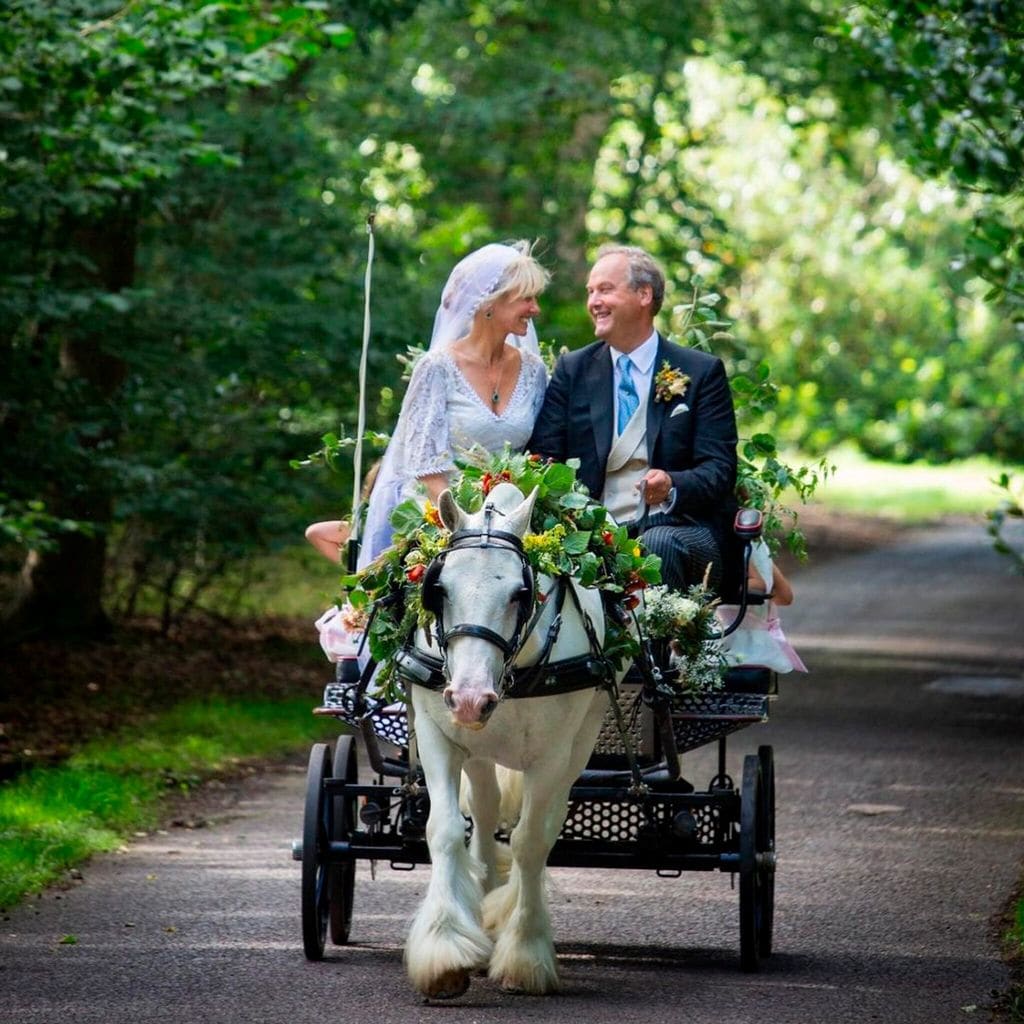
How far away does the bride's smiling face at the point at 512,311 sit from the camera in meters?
6.99

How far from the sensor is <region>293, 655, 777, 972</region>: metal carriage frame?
662 centimetres

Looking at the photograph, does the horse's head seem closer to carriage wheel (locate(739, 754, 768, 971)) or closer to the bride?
the bride

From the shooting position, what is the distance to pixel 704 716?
700 cm

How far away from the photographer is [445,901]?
598cm

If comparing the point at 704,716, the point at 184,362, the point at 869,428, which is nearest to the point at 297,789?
the point at 184,362

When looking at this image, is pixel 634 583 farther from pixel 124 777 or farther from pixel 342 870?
pixel 124 777

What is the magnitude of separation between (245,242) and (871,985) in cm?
838

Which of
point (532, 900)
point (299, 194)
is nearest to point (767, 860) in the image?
point (532, 900)

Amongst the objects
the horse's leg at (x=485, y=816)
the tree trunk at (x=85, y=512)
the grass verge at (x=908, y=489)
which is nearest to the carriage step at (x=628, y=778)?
the horse's leg at (x=485, y=816)

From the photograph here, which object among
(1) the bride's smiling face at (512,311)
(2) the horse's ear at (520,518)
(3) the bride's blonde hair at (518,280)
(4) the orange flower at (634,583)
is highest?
(3) the bride's blonde hair at (518,280)

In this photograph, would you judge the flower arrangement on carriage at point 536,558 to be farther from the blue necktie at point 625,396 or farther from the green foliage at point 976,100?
the green foliage at point 976,100

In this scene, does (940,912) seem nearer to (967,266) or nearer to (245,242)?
(967,266)

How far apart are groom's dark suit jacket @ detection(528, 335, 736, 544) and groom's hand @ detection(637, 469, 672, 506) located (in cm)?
25

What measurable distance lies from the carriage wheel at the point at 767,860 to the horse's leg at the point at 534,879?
3.00 ft
